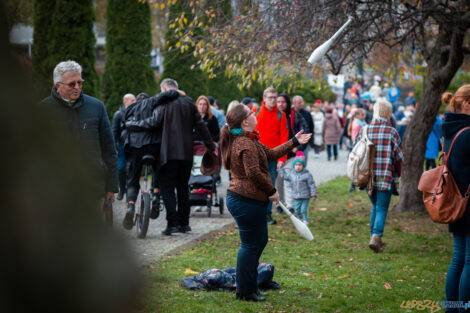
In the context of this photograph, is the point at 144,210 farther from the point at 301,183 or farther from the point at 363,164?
the point at 363,164

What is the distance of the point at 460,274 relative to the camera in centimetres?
499

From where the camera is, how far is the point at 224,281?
6.15 m

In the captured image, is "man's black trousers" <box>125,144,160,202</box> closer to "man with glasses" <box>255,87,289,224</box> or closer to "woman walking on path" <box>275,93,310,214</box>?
"man with glasses" <box>255,87,289,224</box>

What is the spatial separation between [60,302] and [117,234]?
0.33ft

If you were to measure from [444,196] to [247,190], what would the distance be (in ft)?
5.43

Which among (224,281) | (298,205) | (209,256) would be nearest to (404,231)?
(298,205)

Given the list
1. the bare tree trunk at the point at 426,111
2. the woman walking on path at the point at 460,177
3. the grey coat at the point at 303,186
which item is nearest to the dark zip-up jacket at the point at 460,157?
the woman walking on path at the point at 460,177

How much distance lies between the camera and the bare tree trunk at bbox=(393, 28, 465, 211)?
10.6m

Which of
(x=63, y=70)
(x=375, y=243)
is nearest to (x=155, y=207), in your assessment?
(x=375, y=243)

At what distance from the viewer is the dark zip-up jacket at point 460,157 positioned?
4.78 meters

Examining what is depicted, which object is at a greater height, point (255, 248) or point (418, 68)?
point (418, 68)

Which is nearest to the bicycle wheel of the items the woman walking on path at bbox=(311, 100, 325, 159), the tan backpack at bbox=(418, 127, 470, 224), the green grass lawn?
the green grass lawn

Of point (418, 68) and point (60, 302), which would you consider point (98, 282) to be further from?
point (418, 68)

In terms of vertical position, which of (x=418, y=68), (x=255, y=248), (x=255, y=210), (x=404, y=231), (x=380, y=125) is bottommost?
(x=404, y=231)
